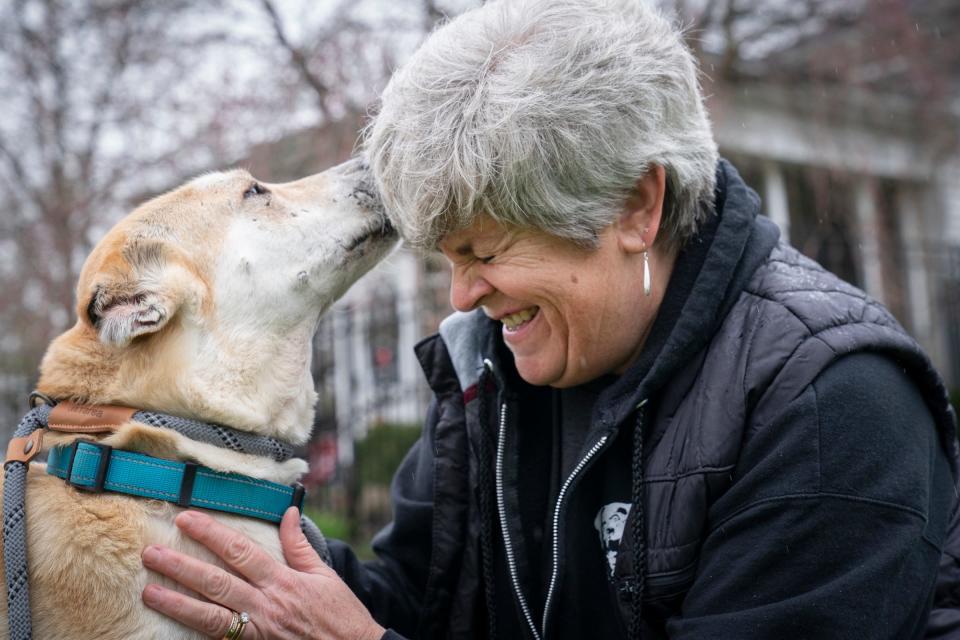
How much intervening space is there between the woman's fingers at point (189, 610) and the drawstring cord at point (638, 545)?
0.87m

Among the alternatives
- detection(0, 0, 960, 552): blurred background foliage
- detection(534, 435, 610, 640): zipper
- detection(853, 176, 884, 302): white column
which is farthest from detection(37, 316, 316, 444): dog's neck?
detection(853, 176, 884, 302): white column

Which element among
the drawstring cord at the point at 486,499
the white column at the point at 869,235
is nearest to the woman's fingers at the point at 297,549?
the drawstring cord at the point at 486,499

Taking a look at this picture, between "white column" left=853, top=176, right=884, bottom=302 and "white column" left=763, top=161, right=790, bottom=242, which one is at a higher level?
"white column" left=763, top=161, right=790, bottom=242

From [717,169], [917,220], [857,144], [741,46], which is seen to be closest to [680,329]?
[717,169]

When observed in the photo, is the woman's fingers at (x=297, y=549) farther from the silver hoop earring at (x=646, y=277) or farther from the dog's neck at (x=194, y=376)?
the silver hoop earring at (x=646, y=277)

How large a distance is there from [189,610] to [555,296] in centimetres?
104

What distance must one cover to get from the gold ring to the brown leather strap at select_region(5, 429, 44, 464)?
59cm

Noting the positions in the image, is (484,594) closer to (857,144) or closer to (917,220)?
(857,144)

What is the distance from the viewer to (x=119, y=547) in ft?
6.40

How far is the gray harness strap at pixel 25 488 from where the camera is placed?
1.87 metres

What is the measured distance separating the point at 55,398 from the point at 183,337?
0.33 meters

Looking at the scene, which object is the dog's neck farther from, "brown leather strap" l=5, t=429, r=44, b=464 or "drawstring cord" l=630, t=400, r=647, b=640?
"drawstring cord" l=630, t=400, r=647, b=640

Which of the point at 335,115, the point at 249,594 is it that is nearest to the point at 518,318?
the point at 249,594

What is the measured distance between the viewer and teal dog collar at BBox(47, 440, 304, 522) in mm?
1996
